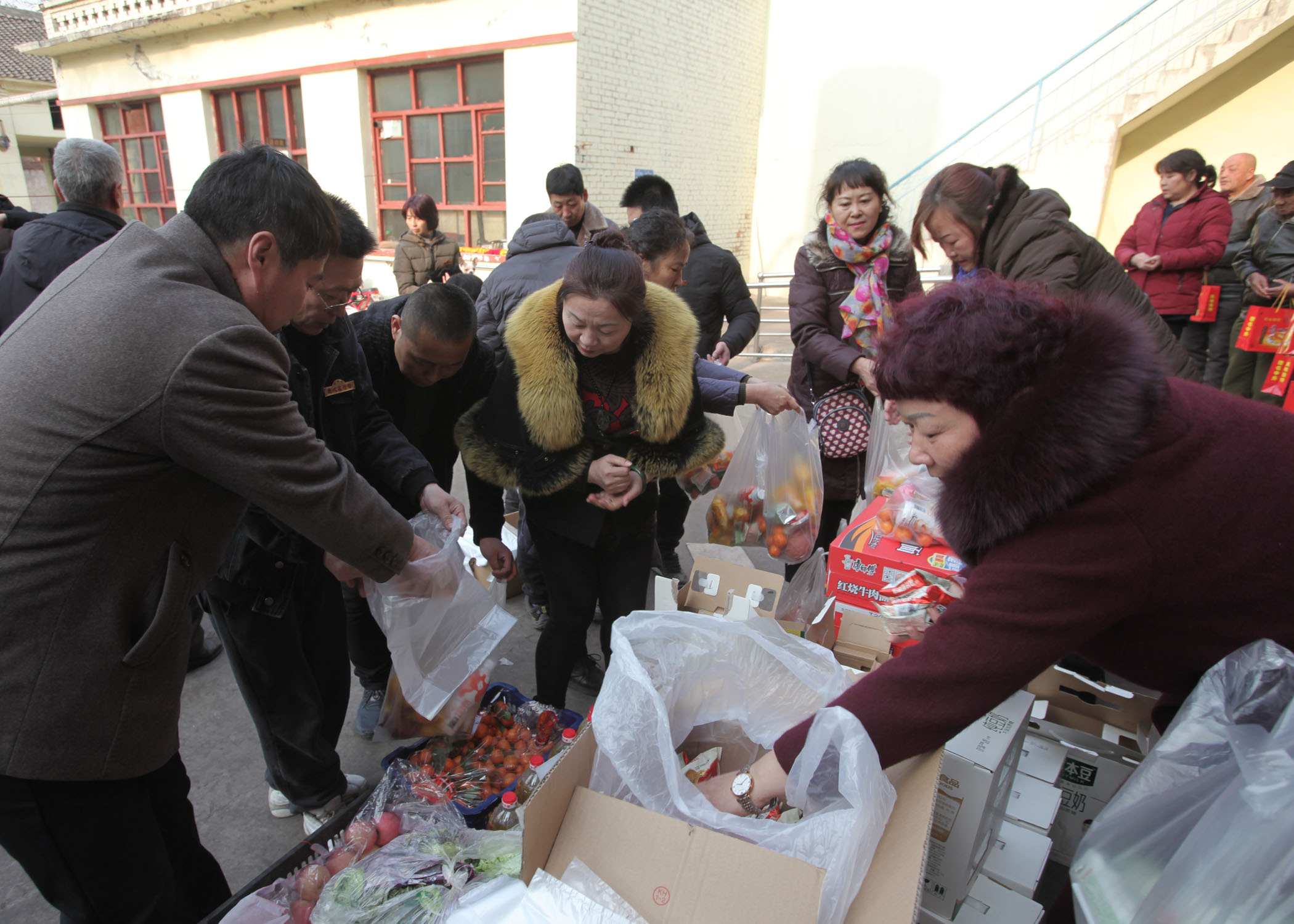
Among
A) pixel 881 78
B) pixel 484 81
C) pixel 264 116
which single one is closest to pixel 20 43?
pixel 264 116

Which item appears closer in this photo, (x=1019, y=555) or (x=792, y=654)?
(x=1019, y=555)

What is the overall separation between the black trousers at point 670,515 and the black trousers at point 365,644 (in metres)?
1.52

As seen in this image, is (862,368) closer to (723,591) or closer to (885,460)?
(885,460)

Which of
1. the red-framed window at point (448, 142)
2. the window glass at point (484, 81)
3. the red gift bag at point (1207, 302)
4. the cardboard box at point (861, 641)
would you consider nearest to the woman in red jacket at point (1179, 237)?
the red gift bag at point (1207, 302)

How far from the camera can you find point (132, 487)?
1124mm

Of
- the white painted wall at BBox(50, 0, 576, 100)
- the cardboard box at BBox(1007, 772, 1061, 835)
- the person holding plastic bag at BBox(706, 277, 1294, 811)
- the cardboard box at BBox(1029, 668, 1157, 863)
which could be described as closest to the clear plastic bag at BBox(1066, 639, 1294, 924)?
the person holding plastic bag at BBox(706, 277, 1294, 811)

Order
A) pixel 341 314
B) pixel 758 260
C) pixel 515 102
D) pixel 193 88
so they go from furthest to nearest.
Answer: pixel 758 260
pixel 193 88
pixel 515 102
pixel 341 314

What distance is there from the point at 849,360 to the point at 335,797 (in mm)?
2424

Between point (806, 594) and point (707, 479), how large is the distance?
2.83ft

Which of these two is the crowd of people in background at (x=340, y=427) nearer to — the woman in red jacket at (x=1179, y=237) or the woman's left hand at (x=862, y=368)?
the woman's left hand at (x=862, y=368)

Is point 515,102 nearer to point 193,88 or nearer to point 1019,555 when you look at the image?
point 193,88

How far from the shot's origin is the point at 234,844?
2.12 metres

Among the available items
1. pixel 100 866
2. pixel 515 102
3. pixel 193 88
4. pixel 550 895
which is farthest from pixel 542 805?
Answer: pixel 193 88

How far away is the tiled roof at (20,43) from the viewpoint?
915 inches
